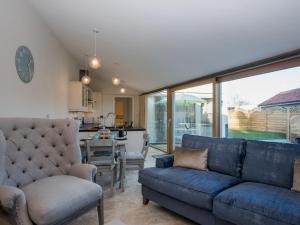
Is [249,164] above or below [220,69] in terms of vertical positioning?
below

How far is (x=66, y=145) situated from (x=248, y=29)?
8.29ft

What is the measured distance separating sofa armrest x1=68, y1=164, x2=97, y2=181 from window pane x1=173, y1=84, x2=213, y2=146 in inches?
122

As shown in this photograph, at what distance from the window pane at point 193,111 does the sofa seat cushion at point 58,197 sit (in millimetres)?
3317

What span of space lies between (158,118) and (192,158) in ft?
15.9

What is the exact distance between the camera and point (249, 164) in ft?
8.29

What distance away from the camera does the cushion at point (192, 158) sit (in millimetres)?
2838

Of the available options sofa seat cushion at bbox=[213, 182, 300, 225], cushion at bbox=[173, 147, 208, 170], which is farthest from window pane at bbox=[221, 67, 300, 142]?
sofa seat cushion at bbox=[213, 182, 300, 225]

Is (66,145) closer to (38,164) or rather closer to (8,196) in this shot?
(38,164)

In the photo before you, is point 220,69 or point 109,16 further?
point 220,69

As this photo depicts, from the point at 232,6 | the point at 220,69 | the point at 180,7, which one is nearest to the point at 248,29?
the point at 232,6

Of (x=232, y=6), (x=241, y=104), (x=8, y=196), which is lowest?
(x=8, y=196)

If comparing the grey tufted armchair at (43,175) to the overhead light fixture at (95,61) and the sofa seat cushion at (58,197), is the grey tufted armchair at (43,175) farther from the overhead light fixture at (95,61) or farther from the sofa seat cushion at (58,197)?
the overhead light fixture at (95,61)

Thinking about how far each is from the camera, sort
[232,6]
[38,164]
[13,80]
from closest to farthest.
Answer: [232,6], [38,164], [13,80]

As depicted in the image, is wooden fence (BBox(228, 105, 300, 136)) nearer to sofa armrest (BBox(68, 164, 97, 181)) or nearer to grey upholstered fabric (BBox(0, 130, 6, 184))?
sofa armrest (BBox(68, 164, 97, 181))
